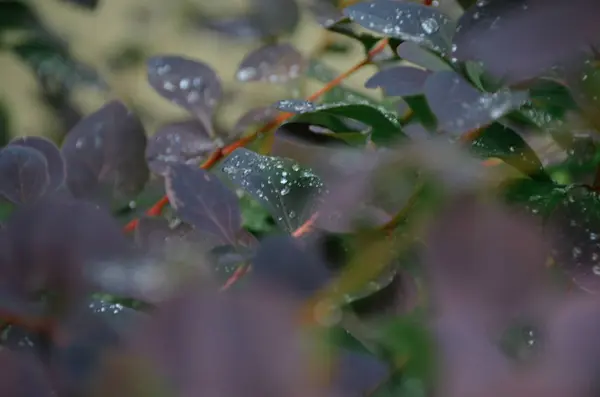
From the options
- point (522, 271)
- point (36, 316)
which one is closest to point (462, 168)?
point (522, 271)

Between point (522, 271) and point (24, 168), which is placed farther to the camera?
point (24, 168)

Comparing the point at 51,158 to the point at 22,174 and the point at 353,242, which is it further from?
the point at 353,242

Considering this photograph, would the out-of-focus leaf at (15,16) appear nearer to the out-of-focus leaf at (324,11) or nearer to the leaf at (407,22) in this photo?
the out-of-focus leaf at (324,11)

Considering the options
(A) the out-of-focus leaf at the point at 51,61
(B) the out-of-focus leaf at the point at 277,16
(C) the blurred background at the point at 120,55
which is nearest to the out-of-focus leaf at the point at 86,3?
(C) the blurred background at the point at 120,55

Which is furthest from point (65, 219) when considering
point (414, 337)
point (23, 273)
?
point (414, 337)

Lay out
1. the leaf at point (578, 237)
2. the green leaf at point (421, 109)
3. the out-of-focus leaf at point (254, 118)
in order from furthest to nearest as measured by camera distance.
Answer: the out-of-focus leaf at point (254, 118) → the green leaf at point (421, 109) → the leaf at point (578, 237)

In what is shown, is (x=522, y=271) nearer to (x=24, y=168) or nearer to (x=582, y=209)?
(x=582, y=209)
